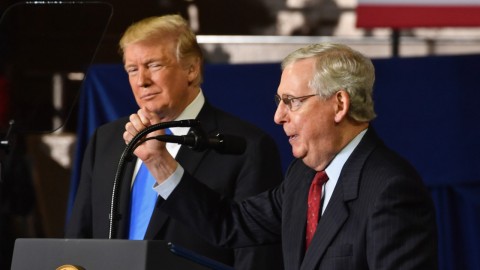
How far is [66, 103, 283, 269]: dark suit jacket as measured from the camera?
2586 mm

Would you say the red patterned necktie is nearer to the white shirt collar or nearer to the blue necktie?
the white shirt collar

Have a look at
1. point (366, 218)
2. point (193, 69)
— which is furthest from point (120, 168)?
point (193, 69)

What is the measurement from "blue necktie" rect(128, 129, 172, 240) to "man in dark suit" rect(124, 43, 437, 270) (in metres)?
0.23

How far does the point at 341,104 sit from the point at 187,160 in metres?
0.60

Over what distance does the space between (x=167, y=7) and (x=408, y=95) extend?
4.48 feet

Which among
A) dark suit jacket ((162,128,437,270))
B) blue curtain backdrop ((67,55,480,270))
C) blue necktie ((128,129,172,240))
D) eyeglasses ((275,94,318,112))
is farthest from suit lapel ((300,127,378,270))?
blue curtain backdrop ((67,55,480,270))

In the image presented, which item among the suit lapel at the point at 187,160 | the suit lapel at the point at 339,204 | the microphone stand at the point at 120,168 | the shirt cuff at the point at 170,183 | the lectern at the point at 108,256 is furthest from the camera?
the suit lapel at the point at 187,160

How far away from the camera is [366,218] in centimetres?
208

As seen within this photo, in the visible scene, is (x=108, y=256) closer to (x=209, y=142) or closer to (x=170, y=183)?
(x=209, y=142)

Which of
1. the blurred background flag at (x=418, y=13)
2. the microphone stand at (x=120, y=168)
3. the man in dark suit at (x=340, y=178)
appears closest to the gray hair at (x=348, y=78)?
the man in dark suit at (x=340, y=178)

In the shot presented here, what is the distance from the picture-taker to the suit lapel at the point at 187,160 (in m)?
2.55

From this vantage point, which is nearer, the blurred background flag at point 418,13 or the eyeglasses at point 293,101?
the eyeglasses at point 293,101

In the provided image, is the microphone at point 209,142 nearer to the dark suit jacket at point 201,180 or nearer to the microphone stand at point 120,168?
the microphone stand at point 120,168

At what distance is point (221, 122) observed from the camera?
8.95ft
